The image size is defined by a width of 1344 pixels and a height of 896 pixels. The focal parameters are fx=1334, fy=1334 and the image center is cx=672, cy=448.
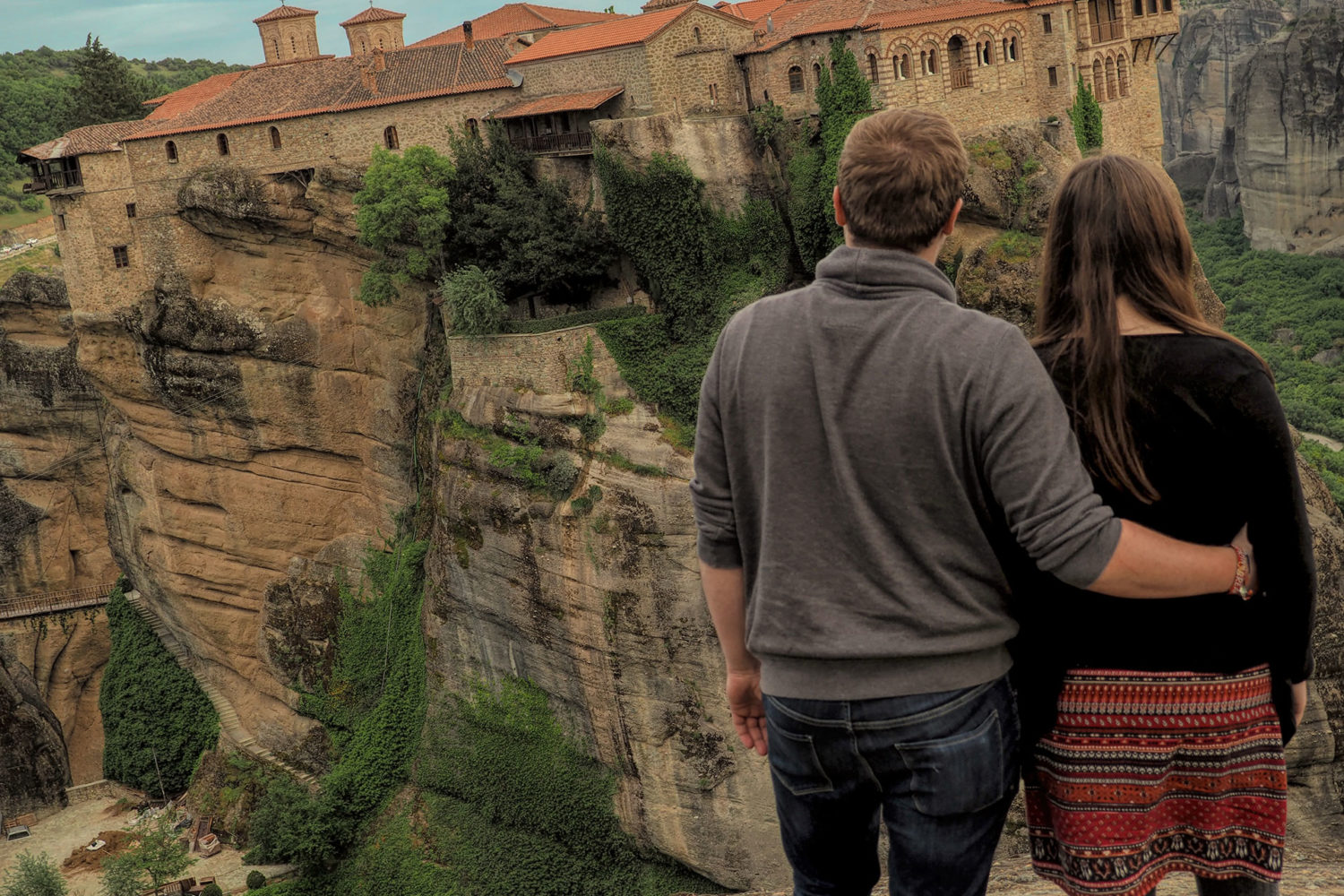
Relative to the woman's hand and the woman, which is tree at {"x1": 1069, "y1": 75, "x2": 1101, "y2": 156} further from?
the woman's hand

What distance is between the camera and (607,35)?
2905cm

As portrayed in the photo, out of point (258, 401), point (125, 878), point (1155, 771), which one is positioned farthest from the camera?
point (258, 401)

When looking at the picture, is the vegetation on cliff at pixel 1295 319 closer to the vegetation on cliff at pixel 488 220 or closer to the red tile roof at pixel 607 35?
the red tile roof at pixel 607 35

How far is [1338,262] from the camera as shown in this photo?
50719 mm

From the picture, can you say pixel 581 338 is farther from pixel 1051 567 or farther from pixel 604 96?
pixel 1051 567

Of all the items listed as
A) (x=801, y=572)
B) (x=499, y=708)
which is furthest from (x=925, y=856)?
(x=499, y=708)

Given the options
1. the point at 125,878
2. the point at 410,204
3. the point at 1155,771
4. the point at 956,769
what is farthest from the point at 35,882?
the point at 1155,771

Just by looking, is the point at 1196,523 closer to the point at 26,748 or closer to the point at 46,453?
the point at 26,748

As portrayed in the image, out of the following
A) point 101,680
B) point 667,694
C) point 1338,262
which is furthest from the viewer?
point 1338,262

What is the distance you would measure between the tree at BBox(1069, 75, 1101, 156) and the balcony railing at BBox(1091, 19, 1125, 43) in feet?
3.61

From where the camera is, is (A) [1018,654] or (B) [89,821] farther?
(B) [89,821]

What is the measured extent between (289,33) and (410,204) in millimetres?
10255

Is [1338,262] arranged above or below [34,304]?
below

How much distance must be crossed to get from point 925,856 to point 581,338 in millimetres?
22919
